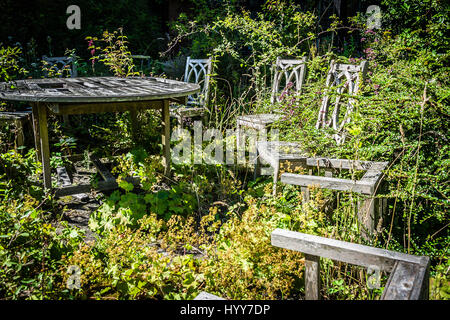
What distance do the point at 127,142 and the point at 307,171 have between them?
6.83 ft

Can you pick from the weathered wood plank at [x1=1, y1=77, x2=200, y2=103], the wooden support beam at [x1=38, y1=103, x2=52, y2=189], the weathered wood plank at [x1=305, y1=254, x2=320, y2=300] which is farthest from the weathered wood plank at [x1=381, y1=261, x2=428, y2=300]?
the wooden support beam at [x1=38, y1=103, x2=52, y2=189]

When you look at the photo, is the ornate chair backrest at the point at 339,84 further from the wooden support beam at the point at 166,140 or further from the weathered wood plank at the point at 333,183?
the wooden support beam at the point at 166,140

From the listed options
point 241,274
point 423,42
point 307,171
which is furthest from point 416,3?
point 241,274

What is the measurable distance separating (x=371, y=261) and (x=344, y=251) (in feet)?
0.27

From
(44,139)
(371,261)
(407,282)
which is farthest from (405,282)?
(44,139)

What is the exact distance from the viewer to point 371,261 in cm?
112

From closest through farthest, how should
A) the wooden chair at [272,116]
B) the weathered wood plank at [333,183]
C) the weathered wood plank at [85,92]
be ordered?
1. the weathered wood plank at [333,183]
2. the weathered wood plank at [85,92]
3. the wooden chair at [272,116]

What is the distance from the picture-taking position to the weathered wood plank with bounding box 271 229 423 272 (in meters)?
1.10

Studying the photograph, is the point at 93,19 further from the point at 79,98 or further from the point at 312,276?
the point at 312,276

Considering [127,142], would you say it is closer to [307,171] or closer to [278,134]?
[278,134]

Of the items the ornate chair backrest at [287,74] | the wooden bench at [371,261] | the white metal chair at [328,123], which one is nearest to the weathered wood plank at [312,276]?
the wooden bench at [371,261]

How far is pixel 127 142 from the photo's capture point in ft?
12.7

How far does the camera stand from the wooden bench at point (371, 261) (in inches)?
39.0
